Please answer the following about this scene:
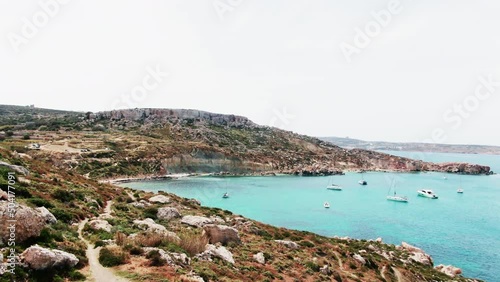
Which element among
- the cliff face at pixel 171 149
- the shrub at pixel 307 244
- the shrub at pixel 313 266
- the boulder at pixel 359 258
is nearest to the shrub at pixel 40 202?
the shrub at pixel 313 266

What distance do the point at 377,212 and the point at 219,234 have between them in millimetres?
64839

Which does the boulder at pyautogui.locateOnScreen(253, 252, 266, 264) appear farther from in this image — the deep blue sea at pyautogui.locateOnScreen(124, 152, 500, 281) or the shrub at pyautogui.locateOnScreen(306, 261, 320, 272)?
the deep blue sea at pyautogui.locateOnScreen(124, 152, 500, 281)

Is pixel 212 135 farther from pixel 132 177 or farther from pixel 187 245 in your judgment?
pixel 187 245

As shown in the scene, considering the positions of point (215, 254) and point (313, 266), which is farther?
point (313, 266)

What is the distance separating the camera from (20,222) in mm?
13148

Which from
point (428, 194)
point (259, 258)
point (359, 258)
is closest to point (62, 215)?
point (259, 258)

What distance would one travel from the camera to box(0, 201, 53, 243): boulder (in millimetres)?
12578

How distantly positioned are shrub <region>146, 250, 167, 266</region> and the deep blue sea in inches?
1659

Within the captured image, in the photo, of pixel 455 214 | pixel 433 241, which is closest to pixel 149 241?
pixel 433 241

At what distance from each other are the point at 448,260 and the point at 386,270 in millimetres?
21178

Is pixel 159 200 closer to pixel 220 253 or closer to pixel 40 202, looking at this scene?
pixel 40 202

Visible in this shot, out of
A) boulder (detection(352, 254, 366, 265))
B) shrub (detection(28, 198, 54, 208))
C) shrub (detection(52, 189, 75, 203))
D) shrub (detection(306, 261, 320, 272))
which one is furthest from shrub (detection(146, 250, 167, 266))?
boulder (detection(352, 254, 366, 265))

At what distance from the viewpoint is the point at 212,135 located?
17325 cm

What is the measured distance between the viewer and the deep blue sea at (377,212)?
51688 millimetres
